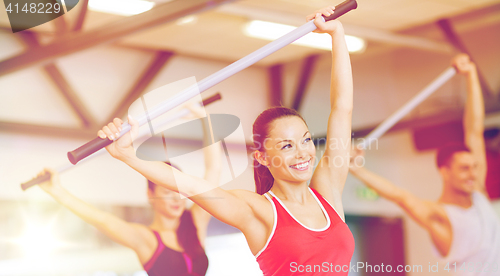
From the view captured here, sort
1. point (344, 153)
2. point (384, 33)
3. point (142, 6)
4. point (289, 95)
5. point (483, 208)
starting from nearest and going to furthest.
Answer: point (344, 153)
point (142, 6)
point (483, 208)
point (384, 33)
point (289, 95)

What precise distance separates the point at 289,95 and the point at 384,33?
5.73 ft

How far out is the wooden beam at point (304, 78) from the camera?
559cm

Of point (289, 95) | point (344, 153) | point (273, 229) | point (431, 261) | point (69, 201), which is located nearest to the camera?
point (273, 229)

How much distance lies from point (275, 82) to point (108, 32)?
3.13 meters

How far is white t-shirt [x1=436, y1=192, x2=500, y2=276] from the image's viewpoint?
149 inches

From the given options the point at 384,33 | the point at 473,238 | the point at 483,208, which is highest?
the point at 384,33

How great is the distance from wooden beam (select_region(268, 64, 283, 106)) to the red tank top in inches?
170

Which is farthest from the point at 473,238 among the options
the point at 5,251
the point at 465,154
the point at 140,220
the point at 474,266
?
the point at 5,251

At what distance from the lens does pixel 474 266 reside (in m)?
3.83

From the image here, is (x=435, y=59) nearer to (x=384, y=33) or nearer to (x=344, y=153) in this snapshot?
(x=384, y=33)

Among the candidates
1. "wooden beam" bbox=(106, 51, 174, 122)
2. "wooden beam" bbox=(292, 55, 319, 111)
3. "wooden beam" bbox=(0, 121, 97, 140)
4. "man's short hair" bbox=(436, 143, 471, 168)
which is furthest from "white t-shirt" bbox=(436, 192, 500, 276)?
"wooden beam" bbox=(0, 121, 97, 140)

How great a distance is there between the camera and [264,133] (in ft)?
5.70

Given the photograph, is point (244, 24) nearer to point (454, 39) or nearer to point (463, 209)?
point (454, 39)

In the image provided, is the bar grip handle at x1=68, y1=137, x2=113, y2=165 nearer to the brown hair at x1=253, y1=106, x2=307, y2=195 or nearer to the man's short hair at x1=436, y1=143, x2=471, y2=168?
the brown hair at x1=253, y1=106, x2=307, y2=195
